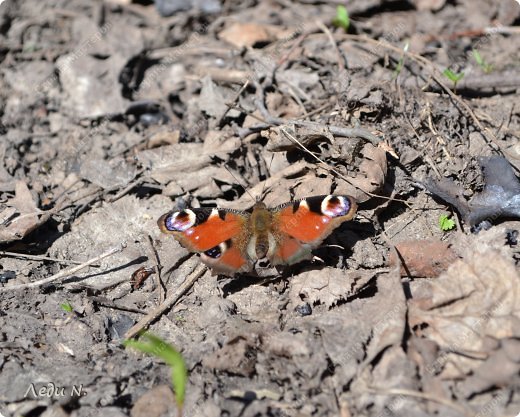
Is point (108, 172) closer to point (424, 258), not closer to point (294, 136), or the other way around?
point (294, 136)

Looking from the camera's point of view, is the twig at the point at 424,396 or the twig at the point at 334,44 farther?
the twig at the point at 334,44

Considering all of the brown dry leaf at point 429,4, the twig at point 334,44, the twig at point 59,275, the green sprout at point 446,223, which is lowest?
the twig at point 59,275

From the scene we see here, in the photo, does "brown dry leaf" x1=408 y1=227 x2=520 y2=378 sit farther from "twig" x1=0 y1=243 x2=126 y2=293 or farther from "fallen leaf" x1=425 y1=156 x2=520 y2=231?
"twig" x1=0 y1=243 x2=126 y2=293

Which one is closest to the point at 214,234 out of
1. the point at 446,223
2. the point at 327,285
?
the point at 327,285

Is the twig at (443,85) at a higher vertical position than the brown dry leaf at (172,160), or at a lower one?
higher

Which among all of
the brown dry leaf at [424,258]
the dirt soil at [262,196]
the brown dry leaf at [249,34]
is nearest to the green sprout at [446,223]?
the dirt soil at [262,196]

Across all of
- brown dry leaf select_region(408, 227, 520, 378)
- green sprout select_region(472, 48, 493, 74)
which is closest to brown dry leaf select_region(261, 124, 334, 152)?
brown dry leaf select_region(408, 227, 520, 378)

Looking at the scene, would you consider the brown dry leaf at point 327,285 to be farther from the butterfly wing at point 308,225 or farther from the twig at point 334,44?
the twig at point 334,44
